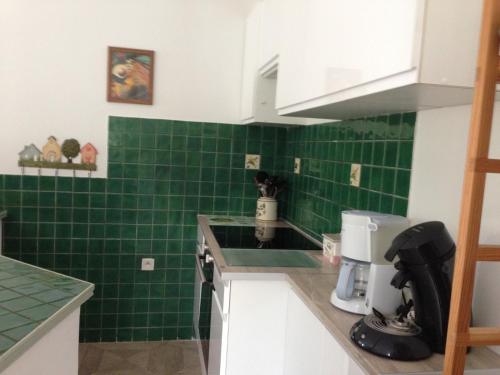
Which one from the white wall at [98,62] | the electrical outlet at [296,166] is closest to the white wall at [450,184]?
the electrical outlet at [296,166]

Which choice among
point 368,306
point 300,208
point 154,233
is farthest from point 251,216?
point 368,306

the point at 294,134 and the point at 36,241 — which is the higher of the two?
the point at 294,134

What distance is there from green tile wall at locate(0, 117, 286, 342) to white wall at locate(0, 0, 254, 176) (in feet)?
0.39

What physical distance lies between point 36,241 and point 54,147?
0.64m

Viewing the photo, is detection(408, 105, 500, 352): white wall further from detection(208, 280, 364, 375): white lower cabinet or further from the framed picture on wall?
the framed picture on wall

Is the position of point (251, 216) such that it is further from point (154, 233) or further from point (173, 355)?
point (173, 355)

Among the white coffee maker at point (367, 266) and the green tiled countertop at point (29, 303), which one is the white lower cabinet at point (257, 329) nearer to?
the white coffee maker at point (367, 266)

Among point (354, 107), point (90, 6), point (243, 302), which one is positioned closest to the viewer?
point (354, 107)

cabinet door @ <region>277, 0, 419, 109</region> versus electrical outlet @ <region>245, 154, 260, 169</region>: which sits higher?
cabinet door @ <region>277, 0, 419, 109</region>

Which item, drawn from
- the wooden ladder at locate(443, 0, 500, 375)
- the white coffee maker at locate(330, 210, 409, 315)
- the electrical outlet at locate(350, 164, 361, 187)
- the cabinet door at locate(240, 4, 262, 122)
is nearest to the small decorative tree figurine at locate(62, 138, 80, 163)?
the cabinet door at locate(240, 4, 262, 122)

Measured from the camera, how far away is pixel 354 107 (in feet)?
5.50

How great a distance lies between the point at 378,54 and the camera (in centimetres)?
118

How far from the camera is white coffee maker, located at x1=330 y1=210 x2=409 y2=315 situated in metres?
1.34

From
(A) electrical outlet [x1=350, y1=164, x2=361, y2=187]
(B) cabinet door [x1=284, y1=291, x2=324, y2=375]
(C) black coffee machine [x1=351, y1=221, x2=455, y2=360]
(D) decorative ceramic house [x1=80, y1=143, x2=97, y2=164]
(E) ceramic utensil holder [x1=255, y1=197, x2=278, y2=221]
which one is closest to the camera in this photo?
(C) black coffee machine [x1=351, y1=221, x2=455, y2=360]
